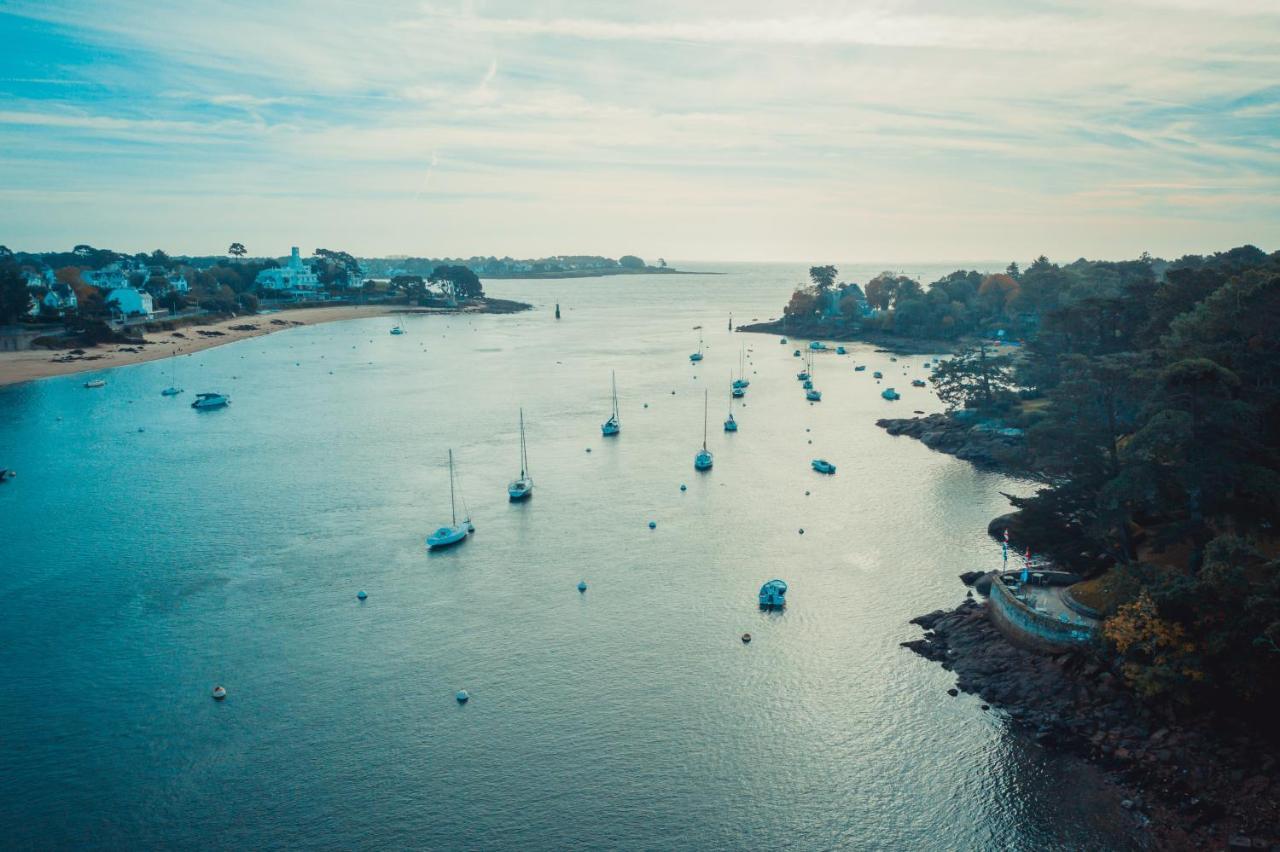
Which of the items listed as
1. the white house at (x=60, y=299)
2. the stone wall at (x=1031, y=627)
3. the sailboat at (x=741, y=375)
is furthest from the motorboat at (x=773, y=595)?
the white house at (x=60, y=299)

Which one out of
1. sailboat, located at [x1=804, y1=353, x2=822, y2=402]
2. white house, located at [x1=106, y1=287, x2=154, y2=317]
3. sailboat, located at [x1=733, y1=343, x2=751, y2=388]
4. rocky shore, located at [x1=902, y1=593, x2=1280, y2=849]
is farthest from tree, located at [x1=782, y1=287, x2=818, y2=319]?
rocky shore, located at [x1=902, y1=593, x2=1280, y2=849]

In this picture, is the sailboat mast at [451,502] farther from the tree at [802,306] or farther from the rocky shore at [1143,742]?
the tree at [802,306]

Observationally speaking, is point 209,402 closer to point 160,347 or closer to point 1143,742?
point 160,347

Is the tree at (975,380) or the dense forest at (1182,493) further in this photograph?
the tree at (975,380)

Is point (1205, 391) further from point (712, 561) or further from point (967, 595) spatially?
point (712, 561)

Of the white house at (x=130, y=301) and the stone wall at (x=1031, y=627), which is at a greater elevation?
the white house at (x=130, y=301)

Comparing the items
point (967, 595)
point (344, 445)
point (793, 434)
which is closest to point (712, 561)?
point (967, 595)

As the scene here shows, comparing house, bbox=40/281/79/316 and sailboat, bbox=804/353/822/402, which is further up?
house, bbox=40/281/79/316

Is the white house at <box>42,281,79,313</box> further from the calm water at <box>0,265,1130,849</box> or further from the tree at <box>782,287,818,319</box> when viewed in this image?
the tree at <box>782,287,818,319</box>
